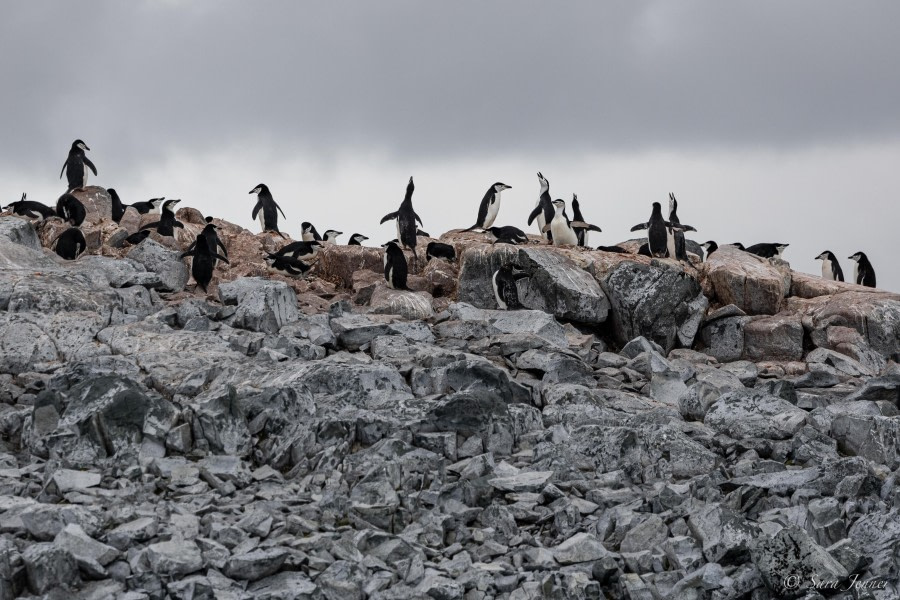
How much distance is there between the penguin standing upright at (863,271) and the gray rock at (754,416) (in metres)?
13.9

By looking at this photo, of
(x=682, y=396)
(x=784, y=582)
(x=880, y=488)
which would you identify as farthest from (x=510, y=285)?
(x=784, y=582)

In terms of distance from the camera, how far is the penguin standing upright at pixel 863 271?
22.5 metres

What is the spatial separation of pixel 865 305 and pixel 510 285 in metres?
5.61

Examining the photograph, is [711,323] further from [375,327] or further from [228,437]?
[228,437]

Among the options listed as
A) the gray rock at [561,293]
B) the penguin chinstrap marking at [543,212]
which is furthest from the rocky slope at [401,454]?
the penguin chinstrap marking at [543,212]

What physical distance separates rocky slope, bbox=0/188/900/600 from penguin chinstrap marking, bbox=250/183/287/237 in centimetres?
750

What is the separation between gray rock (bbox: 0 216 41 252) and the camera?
595 inches

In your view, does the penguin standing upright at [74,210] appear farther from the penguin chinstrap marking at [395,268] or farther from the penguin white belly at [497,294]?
the penguin white belly at [497,294]

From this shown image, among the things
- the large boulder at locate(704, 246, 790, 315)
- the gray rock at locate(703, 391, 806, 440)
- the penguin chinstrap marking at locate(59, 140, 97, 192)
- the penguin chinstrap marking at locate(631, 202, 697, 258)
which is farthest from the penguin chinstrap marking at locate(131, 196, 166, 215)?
the gray rock at locate(703, 391, 806, 440)

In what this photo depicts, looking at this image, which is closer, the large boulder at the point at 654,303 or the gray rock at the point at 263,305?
the gray rock at the point at 263,305

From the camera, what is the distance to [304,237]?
21953 mm

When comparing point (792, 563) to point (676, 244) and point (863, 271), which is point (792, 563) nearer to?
point (676, 244)

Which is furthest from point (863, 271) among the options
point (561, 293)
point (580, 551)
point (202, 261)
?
point (580, 551)

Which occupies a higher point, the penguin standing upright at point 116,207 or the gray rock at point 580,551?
the penguin standing upright at point 116,207
